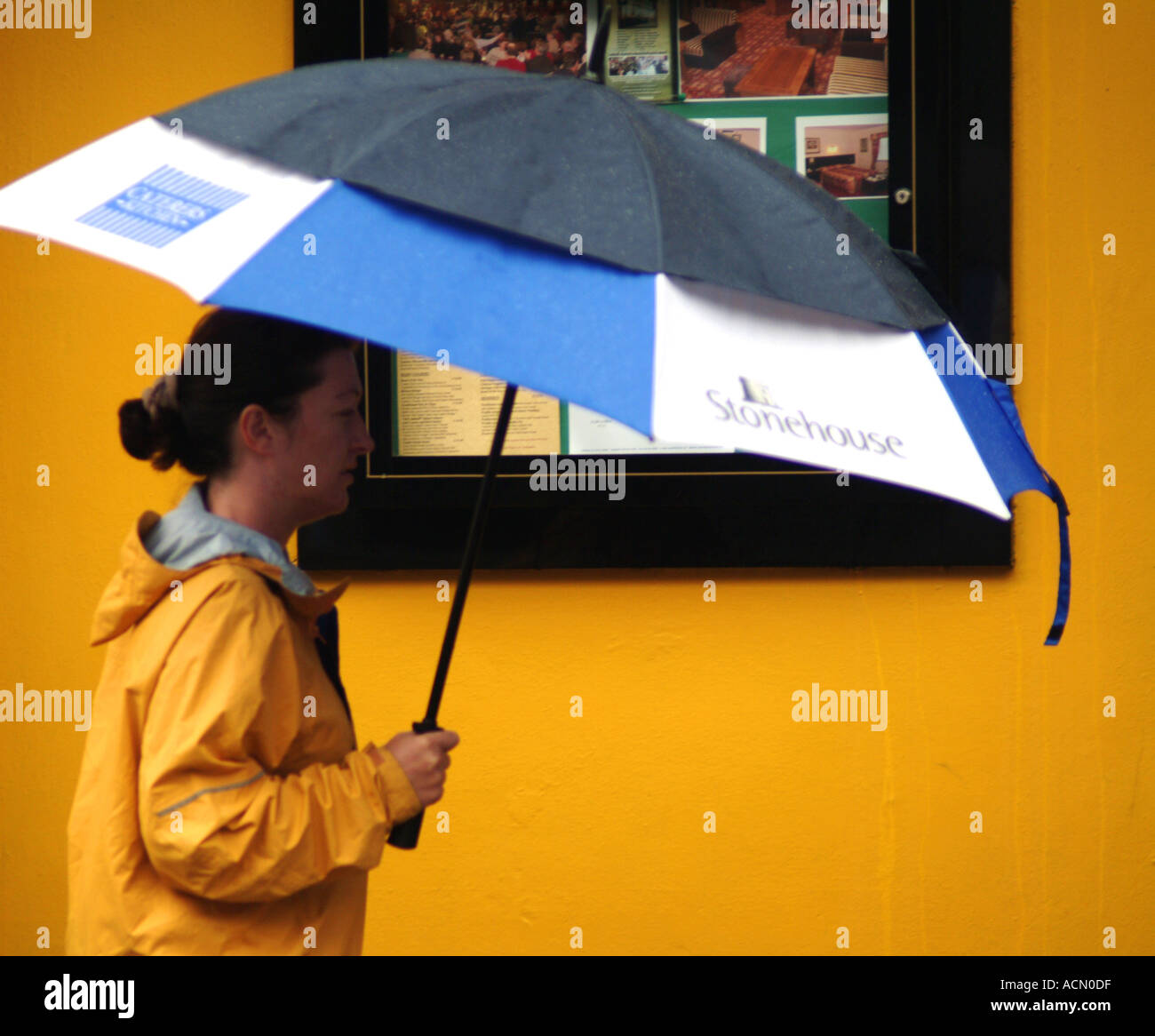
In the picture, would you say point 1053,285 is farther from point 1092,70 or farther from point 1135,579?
point 1135,579

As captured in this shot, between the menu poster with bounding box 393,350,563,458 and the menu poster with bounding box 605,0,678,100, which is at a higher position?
the menu poster with bounding box 605,0,678,100

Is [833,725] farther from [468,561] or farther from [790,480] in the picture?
[468,561]

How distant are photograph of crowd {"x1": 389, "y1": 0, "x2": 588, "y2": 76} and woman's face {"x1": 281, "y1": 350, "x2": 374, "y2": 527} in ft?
4.98

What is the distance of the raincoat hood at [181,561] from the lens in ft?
5.43

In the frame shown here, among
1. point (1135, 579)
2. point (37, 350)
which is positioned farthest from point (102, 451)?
point (1135, 579)

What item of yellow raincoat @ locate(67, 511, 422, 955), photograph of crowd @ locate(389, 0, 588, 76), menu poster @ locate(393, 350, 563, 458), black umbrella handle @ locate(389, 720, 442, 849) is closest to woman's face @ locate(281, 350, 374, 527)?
yellow raincoat @ locate(67, 511, 422, 955)

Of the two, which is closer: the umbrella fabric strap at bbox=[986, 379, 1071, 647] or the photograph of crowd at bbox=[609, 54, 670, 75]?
the umbrella fabric strap at bbox=[986, 379, 1071, 647]

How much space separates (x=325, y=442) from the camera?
1.84m

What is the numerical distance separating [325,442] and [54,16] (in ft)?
6.79

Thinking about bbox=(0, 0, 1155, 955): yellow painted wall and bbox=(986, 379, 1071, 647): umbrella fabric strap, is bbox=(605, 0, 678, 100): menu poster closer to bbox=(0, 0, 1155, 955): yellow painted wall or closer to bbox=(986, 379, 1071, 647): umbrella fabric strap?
bbox=(0, 0, 1155, 955): yellow painted wall

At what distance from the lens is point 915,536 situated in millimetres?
3002

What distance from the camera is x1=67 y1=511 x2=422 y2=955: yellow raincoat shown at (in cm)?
155

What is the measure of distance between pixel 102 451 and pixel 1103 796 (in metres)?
2.74

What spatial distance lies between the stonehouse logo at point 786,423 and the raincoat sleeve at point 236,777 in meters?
0.73
